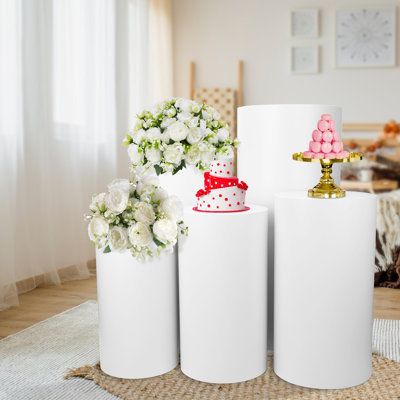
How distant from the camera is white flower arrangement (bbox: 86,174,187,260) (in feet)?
5.46

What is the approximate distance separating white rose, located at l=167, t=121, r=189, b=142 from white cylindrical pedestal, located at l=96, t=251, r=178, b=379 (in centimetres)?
37

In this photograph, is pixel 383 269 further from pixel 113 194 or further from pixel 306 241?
pixel 113 194

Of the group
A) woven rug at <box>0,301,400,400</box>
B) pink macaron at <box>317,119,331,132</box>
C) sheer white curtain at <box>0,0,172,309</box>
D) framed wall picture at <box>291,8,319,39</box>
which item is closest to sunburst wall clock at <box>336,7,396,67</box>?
framed wall picture at <box>291,8,319,39</box>

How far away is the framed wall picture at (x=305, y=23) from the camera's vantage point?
482 cm

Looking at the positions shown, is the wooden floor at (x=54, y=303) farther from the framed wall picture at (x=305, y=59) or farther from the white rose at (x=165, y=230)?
the framed wall picture at (x=305, y=59)

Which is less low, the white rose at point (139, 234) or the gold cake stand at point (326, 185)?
the gold cake stand at point (326, 185)

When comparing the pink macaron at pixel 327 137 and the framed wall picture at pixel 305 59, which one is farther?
the framed wall picture at pixel 305 59

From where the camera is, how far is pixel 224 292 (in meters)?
1.70

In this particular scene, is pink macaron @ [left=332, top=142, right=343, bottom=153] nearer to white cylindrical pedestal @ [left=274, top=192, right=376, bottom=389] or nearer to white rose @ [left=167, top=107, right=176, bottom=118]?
white cylindrical pedestal @ [left=274, top=192, right=376, bottom=389]

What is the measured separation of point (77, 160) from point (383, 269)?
1.86m

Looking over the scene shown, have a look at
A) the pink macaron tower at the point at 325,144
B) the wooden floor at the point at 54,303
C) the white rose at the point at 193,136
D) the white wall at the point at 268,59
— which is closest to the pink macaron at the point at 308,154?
the pink macaron tower at the point at 325,144

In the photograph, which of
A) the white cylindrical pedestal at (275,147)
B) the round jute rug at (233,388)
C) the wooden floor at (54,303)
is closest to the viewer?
the round jute rug at (233,388)

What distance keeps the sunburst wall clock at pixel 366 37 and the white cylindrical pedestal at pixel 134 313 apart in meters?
3.60

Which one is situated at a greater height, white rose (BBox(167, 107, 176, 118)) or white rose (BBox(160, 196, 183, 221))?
white rose (BBox(167, 107, 176, 118))
